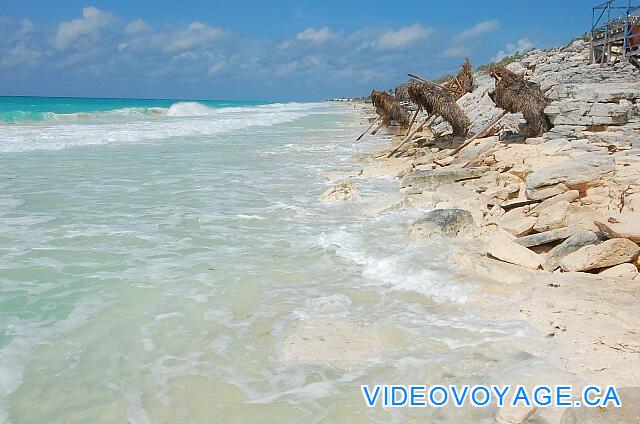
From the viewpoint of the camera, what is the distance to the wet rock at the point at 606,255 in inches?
175

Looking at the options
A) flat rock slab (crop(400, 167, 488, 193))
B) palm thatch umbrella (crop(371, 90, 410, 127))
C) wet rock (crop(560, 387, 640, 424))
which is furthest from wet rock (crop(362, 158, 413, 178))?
wet rock (crop(560, 387, 640, 424))

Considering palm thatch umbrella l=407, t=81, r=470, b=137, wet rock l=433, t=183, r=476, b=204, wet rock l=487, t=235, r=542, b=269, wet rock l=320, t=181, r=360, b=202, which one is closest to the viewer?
wet rock l=487, t=235, r=542, b=269

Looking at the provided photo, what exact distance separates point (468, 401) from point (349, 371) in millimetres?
824

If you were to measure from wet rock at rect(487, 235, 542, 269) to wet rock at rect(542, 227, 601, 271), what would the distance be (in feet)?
0.32

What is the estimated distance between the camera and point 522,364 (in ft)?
10.8

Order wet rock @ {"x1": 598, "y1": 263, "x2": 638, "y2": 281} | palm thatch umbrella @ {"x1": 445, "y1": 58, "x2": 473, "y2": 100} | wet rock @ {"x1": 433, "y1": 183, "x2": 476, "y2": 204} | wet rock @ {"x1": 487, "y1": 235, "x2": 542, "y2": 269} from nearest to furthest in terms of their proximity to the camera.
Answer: wet rock @ {"x1": 598, "y1": 263, "x2": 638, "y2": 281}, wet rock @ {"x1": 487, "y1": 235, "x2": 542, "y2": 269}, wet rock @ {"x1": 433, "y1": 183, "x2": 476, "y2": 204}, palm thatch umbrella @ {"x1": 445, "y1": 58, "x2": 473, "y2": 100}

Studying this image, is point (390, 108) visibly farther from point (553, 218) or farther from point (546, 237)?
point (546, 237)

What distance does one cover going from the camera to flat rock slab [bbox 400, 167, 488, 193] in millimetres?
9281

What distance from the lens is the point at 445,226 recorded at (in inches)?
247

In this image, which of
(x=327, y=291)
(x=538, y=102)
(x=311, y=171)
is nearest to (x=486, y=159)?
(x=538, y=102)

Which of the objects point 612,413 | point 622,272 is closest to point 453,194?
point 622,272

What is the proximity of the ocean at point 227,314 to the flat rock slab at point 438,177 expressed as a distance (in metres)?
1.15

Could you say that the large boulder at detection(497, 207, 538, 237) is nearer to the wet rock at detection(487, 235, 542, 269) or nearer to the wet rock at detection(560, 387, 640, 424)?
the wet rock at detection(487, 235, 542, 269)

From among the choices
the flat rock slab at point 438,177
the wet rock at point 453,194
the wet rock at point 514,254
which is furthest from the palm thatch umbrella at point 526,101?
the wet rock at point 514,254
